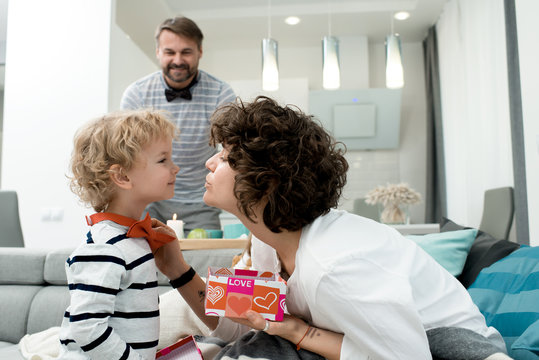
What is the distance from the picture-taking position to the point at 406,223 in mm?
3383

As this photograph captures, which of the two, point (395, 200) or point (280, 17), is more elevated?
point (280, 17)

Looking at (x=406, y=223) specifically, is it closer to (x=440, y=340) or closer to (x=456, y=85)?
(x=456, y=85)

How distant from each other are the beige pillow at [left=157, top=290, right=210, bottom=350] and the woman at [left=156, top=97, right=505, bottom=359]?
1.81 feet

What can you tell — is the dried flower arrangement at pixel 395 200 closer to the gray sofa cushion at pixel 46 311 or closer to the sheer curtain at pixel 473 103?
the sheer curtain at pixel 473 103

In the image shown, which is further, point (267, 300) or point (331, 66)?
point (331, 66)

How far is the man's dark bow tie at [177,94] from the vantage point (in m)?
2.48

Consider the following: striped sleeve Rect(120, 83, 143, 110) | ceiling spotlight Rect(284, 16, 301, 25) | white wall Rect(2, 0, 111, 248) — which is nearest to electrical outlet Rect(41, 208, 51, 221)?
white wall Rect(2, 0, 111, 248)

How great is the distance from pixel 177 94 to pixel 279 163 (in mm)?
1681

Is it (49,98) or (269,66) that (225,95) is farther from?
(49,98)

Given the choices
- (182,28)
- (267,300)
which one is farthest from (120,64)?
(267,300)

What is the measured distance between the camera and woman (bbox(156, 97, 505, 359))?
0.80 meters

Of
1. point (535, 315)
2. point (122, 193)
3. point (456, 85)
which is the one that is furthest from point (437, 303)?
Answer: point (456, 85)

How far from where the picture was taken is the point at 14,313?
193cm

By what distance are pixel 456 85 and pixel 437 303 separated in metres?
4.27
